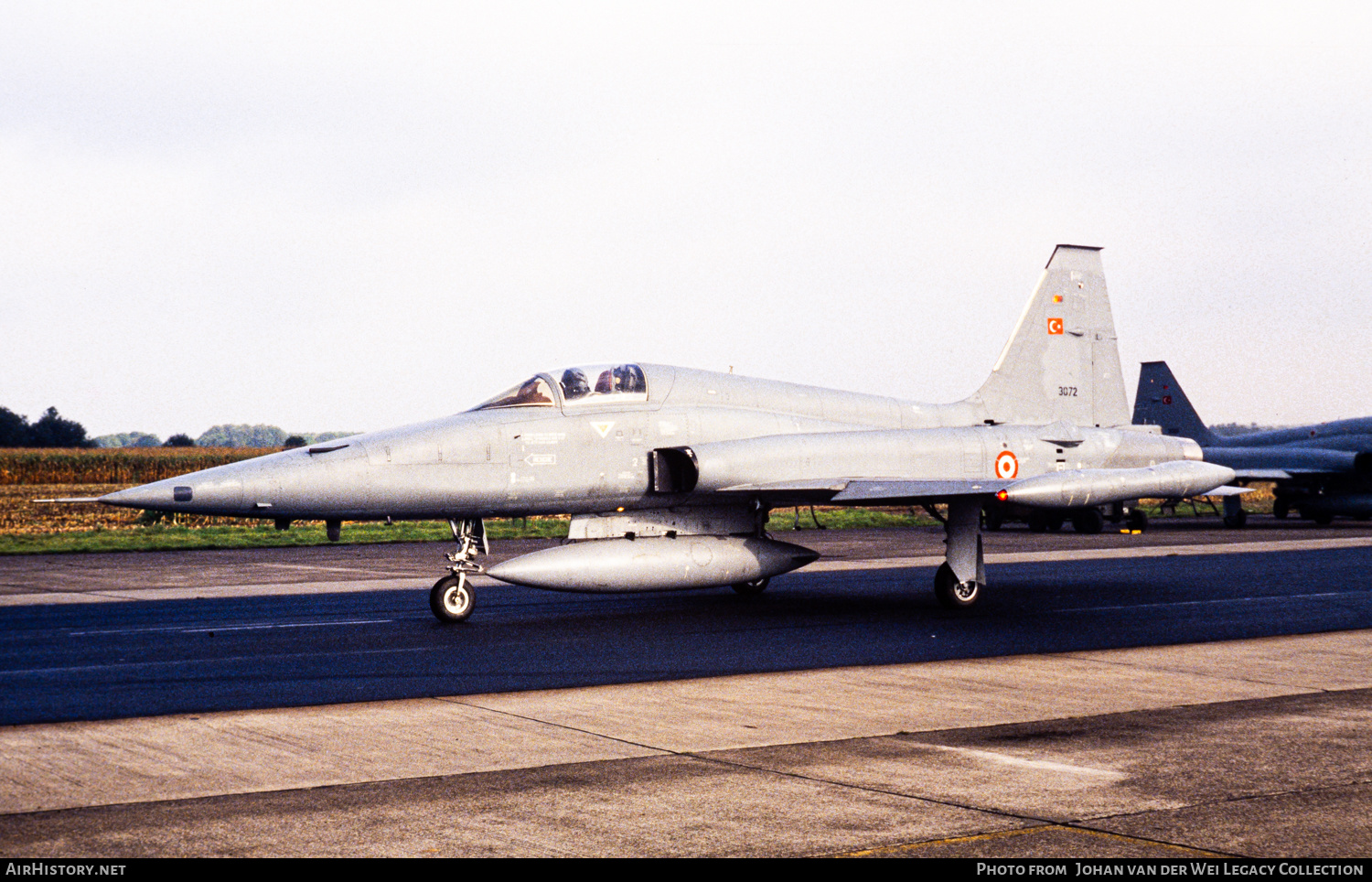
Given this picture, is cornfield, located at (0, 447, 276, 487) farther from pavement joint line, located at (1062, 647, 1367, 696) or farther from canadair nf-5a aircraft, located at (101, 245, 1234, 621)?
pavement joint line, located at (1062, 647, 1367, 696)

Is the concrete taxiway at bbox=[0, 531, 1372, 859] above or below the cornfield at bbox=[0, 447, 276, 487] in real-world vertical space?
below

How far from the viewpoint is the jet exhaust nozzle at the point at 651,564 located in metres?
14.6

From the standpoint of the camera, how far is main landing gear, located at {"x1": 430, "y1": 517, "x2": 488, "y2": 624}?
15.1 metres

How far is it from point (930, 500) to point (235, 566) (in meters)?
14.9

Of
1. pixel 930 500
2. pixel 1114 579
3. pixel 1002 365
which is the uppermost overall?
pixel 1002 365

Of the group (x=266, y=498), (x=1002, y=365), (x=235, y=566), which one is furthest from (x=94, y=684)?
(x=235, y=566)

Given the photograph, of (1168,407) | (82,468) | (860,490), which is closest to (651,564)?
(860,490)

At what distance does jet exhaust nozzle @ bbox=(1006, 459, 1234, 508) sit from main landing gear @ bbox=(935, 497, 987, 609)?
1247 millimetres

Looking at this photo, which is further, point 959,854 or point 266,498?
point 266,498

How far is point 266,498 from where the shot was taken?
13.8m

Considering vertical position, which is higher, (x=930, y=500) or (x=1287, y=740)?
(x=930, y=500)

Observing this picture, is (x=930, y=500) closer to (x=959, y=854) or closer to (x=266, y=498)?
(x=266, y=498)

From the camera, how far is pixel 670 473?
52.9 ft

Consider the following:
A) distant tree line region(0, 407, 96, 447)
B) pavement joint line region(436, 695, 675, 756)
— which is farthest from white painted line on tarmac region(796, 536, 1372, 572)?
distant tree line region(0, 407, 96, 447)
